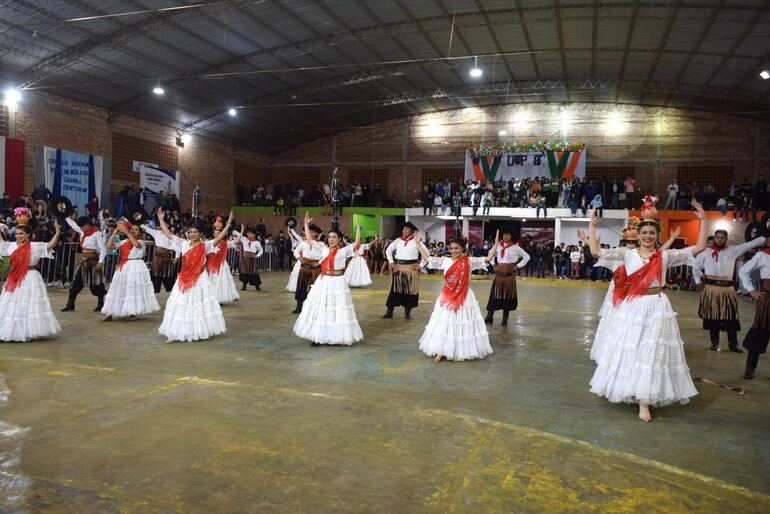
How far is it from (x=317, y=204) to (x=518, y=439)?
2628 centimetres

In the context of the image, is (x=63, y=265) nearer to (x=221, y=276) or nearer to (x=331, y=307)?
(x=221, y=276)

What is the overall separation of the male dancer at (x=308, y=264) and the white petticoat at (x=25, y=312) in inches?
158

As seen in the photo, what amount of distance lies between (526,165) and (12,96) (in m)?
21.8

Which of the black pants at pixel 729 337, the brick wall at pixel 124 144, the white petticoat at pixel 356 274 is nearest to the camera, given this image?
the black pants at pixel 729 337

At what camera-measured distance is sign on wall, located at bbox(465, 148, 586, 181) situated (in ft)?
89.2

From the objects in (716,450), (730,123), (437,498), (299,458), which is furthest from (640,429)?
(730,123)

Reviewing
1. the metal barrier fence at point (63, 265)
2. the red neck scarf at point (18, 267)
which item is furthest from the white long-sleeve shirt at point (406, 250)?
the metal barrier fence at point (63, 265)

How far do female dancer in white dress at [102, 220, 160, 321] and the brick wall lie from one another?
41.8 ft

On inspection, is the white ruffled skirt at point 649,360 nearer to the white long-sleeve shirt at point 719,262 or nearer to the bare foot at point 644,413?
the bare foot at point 644,413

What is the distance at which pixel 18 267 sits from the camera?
770cm

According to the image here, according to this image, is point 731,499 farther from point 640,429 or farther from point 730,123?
point 730,123

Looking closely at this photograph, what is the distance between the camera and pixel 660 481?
368cm

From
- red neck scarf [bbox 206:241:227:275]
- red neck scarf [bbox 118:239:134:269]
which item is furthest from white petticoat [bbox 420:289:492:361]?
red neck scarf [bbox 206:241:227:275]

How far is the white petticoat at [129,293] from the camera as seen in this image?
9.80 metres
